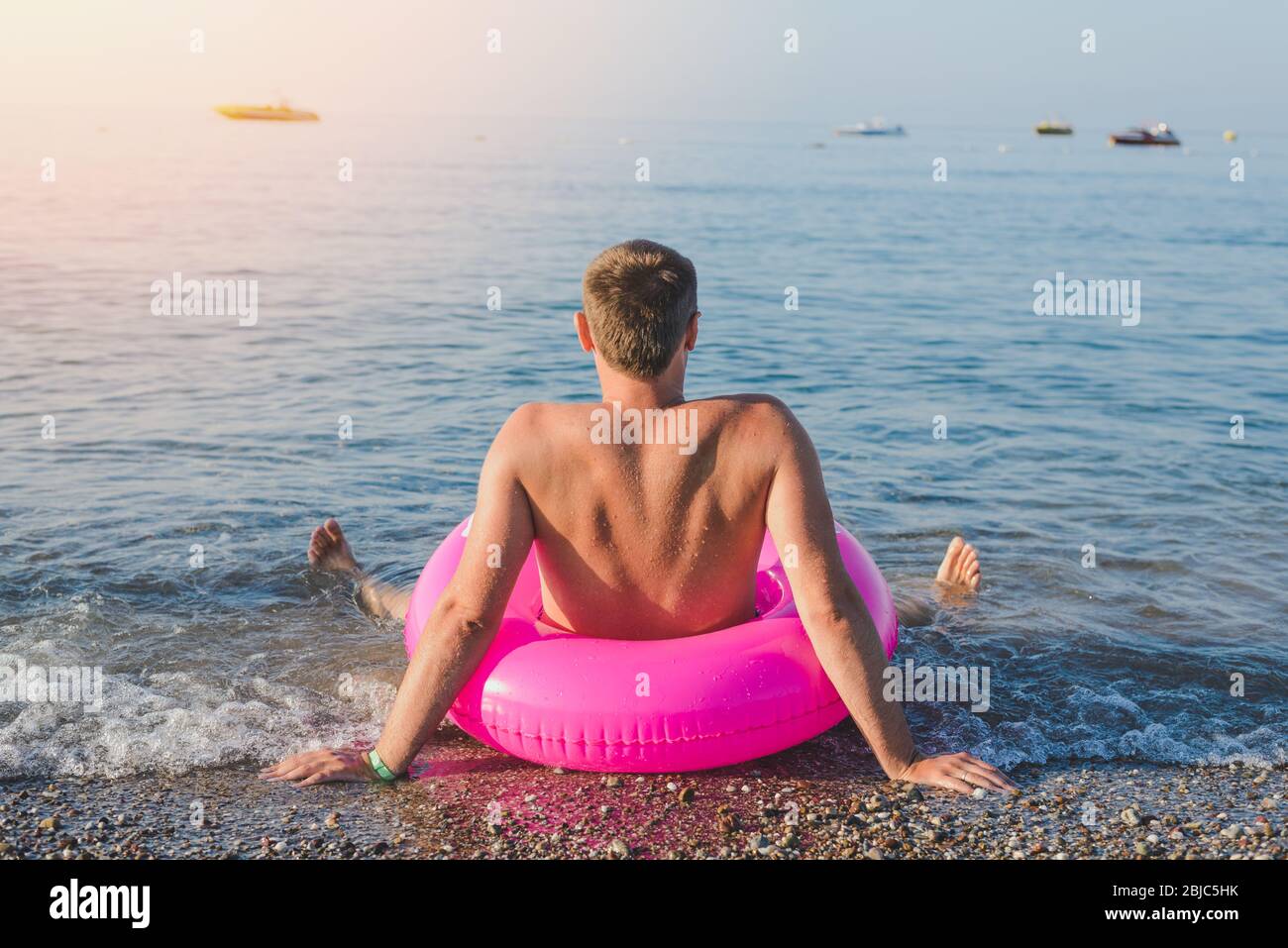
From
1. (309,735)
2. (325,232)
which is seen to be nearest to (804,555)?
(309,735)

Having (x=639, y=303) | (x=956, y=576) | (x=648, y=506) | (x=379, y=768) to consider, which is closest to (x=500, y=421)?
(x=956, y=576)

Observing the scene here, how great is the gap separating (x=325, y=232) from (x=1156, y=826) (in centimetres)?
2082

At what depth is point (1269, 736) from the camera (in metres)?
4.62

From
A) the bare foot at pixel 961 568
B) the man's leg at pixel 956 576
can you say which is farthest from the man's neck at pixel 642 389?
the bare foot at pixel 961 568

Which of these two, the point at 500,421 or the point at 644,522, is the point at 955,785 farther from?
the point at 500,421

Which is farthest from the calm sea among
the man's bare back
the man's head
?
the man's head

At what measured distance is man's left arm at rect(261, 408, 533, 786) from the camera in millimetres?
3938

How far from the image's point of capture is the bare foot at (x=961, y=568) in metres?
6.28

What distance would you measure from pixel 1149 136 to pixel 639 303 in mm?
97804

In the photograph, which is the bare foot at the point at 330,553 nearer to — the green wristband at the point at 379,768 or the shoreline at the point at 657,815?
the shoreline at the point at 657,815

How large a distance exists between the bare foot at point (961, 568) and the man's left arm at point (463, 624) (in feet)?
9.84

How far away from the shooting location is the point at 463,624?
403 centimetres
